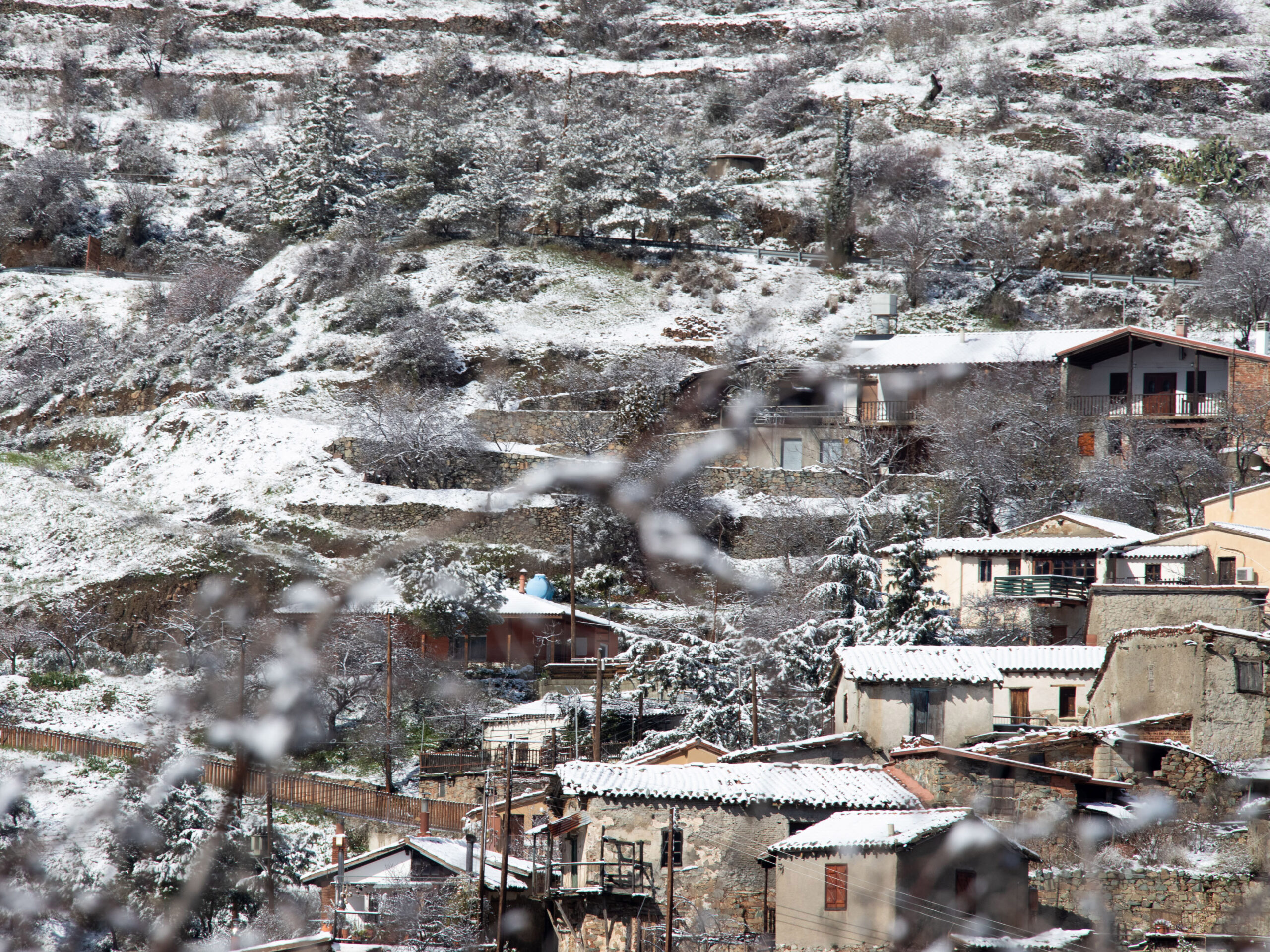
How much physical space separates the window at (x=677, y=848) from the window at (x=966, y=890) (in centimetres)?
372

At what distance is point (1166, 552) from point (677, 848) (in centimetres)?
1359

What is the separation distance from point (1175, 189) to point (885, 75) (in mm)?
22430

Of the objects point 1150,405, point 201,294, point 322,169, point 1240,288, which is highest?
point 322,169

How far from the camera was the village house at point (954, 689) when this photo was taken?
21.3 meters

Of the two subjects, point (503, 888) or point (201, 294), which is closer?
point (503, 888)

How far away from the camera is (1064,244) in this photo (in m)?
61.4

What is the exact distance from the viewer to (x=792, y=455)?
41188mm

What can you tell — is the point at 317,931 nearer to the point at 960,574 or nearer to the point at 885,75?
the point at 960,574

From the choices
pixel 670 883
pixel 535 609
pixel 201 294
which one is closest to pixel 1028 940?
pixel 670 883

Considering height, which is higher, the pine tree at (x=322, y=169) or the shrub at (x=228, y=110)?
the shrub at (x=228, y=110)

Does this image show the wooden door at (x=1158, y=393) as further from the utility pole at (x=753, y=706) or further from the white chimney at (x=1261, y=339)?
the utility pole at (x=753, y=706)

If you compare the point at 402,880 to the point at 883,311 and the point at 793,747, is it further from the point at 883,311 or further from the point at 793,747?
the point at 883,311

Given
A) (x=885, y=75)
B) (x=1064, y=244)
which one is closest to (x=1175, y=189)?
(x=1064, y=244)

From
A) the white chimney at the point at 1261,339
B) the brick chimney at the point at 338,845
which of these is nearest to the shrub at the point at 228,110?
the white chimney at the point at 1261,339
